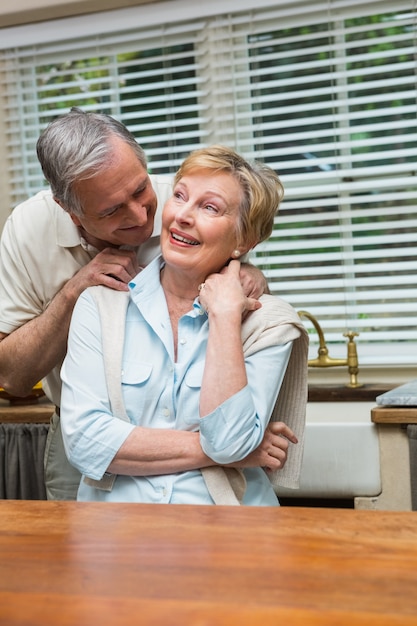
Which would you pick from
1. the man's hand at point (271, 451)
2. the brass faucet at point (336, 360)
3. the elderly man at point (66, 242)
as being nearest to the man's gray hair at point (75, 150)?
the elderly man at point (66, 242)

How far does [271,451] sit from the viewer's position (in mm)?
1770

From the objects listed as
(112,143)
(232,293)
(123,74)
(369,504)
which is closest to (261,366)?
(232,293)

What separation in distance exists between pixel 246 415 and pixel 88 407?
0.33 meters

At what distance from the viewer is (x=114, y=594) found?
0.96 metres

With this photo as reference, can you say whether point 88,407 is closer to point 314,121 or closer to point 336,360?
point 336,360

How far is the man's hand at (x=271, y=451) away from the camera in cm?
176

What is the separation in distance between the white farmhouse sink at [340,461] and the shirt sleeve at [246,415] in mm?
949

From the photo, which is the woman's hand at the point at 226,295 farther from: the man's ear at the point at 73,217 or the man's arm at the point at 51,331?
the man's ear at the point at 73,217

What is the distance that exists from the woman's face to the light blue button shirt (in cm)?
11

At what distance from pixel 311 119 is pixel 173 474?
1941 mm

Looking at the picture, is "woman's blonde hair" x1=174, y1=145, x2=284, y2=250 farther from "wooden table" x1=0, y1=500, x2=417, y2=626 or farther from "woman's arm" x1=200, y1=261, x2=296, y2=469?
"wooden table" x1=0, y1=500, x2=417, y2=626

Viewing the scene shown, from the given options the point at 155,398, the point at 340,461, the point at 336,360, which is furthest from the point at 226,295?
the point at 336,360

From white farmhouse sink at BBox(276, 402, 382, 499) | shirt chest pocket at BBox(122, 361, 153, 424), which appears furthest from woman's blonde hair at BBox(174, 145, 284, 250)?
white farmhouse sink at BBox(276, 402, 382, 499)

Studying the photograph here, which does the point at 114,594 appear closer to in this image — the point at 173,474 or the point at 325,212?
the point at 173,474
